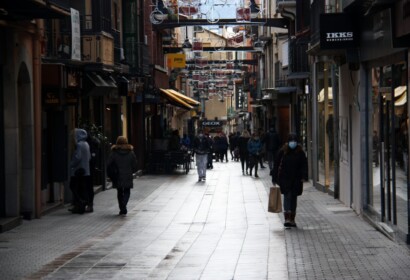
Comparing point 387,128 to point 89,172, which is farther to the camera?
point 89,172

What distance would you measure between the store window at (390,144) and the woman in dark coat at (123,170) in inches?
207

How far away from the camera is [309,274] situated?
42.4ft

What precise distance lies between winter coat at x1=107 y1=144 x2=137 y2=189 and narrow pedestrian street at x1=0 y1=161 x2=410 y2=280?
720 mm

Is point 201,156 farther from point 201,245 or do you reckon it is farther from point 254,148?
point 201,245

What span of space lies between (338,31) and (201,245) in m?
5.99

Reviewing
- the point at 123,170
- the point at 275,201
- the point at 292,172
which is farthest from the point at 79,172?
the point at 292,172

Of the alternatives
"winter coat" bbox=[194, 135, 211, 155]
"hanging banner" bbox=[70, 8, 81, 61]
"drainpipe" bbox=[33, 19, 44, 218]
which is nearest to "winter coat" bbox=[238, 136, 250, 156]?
"winter coat" bbox=[194, 135, 211, 155]

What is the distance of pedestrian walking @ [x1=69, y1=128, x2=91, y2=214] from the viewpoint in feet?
72.7

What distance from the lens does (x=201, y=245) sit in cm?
1633

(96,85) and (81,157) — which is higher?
(96,85)

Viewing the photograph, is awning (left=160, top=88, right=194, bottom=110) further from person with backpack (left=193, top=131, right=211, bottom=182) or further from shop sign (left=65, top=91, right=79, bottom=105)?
shop sign (left=65, top=91, right=79, bottom=105)

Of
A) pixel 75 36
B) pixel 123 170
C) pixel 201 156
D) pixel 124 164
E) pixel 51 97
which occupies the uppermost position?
pixel 75 36

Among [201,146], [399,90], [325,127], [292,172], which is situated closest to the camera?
[399,90]

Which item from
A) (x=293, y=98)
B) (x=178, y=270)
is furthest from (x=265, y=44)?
(x=178, y=270)
